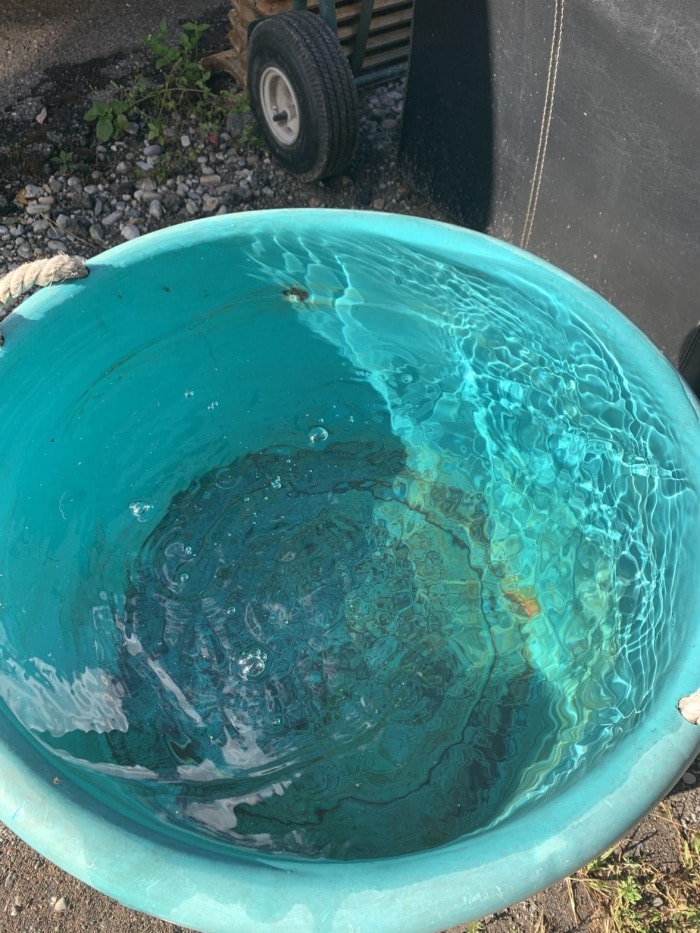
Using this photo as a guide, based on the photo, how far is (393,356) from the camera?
2090 millimetres

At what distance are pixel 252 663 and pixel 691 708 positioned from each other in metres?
0.99

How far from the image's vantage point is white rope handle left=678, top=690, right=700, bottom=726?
3.79ft

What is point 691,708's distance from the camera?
3.80 feet

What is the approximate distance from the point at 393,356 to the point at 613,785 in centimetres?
120

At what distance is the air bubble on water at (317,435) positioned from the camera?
85.8 inches

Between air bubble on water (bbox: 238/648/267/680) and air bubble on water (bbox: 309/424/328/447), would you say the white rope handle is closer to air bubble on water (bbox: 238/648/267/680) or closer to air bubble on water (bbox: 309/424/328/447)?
air bubble on water (bbox: 238/648/267/680)

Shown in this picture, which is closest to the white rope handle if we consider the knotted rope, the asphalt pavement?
the knotted rope

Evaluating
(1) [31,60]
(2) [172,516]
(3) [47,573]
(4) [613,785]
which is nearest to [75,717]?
(3) [47,573]

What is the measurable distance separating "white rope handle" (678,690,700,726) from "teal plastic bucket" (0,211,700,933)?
0.01m

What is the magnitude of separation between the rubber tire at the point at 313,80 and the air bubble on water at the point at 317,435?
39.3 inches

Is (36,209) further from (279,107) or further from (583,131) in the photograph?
(583,131)

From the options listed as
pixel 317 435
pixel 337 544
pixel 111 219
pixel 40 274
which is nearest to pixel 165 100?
pixel 111 219

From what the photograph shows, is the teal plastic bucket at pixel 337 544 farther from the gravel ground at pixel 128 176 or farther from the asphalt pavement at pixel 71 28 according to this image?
the asphalt pavement at pixel 71 28

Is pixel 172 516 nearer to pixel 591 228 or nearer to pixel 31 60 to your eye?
pixel 591 228
